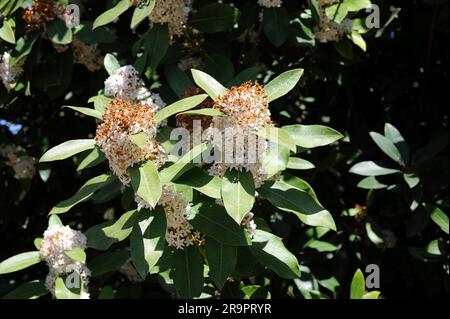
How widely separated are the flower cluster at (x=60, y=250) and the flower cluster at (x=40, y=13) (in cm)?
96

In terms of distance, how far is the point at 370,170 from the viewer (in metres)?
2.97

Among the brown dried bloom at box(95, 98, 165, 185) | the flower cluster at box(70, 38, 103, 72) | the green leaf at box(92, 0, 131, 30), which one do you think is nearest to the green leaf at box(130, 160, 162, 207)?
the brown dried bloom at box(95, 98, 165, 185)

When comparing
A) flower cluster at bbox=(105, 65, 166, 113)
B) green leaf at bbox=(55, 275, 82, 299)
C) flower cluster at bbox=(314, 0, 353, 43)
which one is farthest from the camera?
flower cluster at bbox=(314, 0, 353, 43)

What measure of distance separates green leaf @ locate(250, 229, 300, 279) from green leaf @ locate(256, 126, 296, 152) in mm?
369

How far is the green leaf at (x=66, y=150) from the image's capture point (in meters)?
2.02

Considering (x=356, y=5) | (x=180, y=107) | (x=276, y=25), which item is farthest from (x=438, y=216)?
(x=180, y=107)

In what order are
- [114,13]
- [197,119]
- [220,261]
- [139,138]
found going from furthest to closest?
[114,13]
[197,119]
[220,261]
[139,138]

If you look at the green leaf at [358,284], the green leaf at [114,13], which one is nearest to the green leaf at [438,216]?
the green leaf at [358,284]

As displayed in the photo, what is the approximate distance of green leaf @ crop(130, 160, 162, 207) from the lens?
183 cm

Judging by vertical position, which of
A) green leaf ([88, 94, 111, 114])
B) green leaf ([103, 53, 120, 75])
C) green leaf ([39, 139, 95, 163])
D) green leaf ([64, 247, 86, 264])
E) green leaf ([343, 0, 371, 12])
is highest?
green leaf ([343, 0, 371, 12])

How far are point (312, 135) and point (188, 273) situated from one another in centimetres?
57

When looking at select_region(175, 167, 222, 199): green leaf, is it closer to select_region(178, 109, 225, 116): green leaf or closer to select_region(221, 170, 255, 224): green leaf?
select_region(221, 170, 255, 224): green leaf

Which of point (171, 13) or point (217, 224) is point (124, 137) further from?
point (171, 13)
